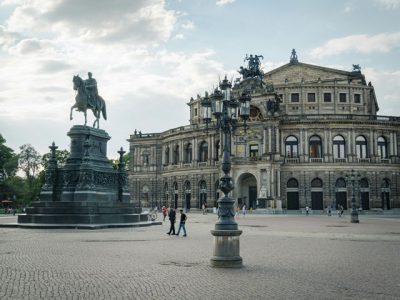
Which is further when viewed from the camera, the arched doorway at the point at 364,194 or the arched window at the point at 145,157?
the arched window at the point at 145,157

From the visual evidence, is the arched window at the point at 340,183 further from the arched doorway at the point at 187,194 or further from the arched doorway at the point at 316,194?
the arched doorway at the point at 187,194

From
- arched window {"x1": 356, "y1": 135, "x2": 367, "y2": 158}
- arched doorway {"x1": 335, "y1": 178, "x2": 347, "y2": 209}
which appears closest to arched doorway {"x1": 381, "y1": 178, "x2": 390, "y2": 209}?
arched window {"x1": 356, "y1": 135, "x2": 367, "y2": 158}

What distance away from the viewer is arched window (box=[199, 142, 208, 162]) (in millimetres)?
74500

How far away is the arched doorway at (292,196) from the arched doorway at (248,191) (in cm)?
513

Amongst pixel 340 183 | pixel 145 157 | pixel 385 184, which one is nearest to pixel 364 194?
pixel 385 184

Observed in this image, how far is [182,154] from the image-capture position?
252 ft

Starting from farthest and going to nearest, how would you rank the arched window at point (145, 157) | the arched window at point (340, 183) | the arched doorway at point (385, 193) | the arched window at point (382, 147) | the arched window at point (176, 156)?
the arched window at point (145, 157) < the arched window at point (176, 156) < the arched window at point (382, 147) < the arched doorway at point (385, 193) < the arched window at point (340, 183)

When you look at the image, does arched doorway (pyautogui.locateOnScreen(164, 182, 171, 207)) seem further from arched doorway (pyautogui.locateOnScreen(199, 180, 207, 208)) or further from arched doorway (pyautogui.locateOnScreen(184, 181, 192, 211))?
arched doorway (pyautogui.locateOnScreen(199, 180, 207, 208))

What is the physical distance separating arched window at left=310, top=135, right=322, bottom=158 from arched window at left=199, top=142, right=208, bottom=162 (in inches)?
670

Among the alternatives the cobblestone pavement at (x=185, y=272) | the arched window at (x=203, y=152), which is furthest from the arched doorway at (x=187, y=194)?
A: the cobblestone pavement at (x=185, y=272)

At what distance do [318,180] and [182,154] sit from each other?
76.1 ft

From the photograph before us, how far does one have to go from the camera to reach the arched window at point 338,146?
219 ft

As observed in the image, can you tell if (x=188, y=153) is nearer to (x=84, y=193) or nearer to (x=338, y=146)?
(x=338, y=146)

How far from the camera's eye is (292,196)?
66.4m
